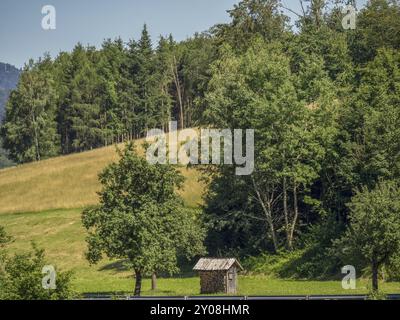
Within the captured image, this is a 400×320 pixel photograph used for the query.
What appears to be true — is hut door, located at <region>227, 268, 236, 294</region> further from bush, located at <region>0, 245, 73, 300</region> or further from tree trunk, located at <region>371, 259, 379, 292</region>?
bush, located at <region>0, 245, 73, 300</region>

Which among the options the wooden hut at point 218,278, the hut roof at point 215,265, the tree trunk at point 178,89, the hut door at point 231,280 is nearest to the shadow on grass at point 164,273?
the hut roof at point 215,265

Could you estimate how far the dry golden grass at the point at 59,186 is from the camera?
93.2 meters

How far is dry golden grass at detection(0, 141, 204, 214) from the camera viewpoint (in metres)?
93.2

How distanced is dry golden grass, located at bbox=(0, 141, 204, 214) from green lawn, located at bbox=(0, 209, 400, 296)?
9.08 ft

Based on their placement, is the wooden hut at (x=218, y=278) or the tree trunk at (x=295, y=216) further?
the tree trunk at (x=295, y=216)

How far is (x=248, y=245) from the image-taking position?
69125 mm

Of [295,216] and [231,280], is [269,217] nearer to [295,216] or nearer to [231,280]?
[295,216]

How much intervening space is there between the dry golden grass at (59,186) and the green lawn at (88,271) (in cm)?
277

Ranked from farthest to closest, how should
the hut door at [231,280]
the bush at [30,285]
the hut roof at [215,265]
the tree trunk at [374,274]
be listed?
the hut roof at [215,265]
the hut door at [231,280]
the tree trunk at [374,274]
the bush at [30,285]

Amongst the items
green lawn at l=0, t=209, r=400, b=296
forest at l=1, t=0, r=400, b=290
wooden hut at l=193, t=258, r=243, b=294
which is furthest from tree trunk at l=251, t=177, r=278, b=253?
wooden hut at l=193, t=258, r=243, b=294

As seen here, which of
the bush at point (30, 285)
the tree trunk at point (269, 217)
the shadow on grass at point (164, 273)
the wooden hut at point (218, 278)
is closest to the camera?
the bush at point (30, 285)

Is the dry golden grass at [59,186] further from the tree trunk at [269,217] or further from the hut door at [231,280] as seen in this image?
the hut door at [231,280]

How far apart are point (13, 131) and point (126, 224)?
102383mm
